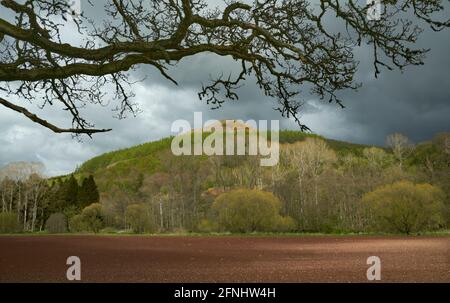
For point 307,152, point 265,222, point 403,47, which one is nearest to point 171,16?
point 403,47

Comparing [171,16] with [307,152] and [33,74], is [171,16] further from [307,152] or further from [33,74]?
[307,152]

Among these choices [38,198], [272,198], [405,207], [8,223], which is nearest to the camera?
[405,207]

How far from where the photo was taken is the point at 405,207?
132ft

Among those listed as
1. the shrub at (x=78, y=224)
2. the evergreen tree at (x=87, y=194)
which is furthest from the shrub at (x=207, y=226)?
the evergreen tree at (x=87, y=194)

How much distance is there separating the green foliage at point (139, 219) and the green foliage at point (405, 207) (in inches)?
1150

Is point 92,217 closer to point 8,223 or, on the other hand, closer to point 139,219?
point 139,219

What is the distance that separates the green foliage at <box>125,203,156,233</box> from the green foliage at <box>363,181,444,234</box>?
29218mm

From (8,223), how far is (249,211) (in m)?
33.4

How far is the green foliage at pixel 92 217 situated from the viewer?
204 ft

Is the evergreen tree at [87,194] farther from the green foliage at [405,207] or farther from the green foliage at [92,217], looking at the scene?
the green foliage at [405,207]

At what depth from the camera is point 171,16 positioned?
9.22 meters

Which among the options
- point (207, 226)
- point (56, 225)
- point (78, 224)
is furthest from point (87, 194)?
point (207, 226)

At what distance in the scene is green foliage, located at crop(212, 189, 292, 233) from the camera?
156 feet
